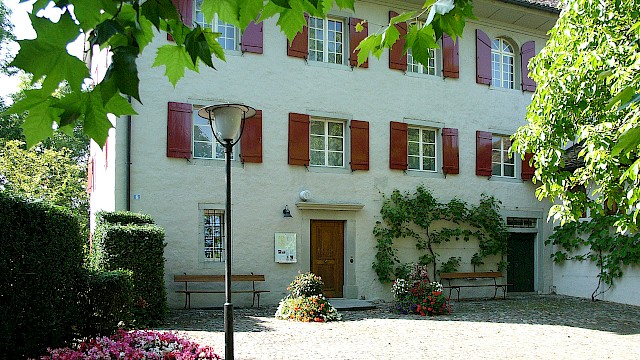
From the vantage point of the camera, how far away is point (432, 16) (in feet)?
8.25

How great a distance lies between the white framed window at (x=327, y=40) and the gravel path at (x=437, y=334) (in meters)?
5.90

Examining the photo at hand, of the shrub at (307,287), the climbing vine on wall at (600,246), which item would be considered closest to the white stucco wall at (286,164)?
the climbing vine on wall at (600,246)

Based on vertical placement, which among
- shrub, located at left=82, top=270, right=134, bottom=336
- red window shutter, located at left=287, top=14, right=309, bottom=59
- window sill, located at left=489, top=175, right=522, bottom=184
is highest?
red window shutter, located at left=287, top=14, right=309, bottom=59

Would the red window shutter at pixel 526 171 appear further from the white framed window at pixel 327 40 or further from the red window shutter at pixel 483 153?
the white framed window at pixel 327 40

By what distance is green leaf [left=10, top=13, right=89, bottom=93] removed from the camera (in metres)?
1.65

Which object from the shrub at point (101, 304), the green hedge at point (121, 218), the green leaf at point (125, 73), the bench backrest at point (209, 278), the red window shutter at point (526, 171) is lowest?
the bench backrest at point (209, 278)

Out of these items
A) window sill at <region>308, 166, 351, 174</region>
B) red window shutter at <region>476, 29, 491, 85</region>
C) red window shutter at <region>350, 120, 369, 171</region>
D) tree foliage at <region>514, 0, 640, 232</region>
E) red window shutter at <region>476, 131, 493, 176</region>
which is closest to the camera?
tree foliage at <region>514, 0, 640, 232</region>

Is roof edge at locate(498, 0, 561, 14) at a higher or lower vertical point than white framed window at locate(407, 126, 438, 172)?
higher

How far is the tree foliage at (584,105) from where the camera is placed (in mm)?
7492

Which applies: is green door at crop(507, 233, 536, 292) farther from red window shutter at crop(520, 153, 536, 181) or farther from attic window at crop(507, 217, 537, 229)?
red window shutter at crop(520, 153, 536, 181)

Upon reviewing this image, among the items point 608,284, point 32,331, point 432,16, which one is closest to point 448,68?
point 608,284

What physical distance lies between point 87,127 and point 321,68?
497 inches

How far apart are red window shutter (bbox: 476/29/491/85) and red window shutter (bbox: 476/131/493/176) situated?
1.42 metres

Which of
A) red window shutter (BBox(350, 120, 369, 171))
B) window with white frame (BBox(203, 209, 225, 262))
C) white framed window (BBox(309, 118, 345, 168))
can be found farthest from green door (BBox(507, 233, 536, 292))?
window with white frame (BBox(203, 209, 225, 262))
